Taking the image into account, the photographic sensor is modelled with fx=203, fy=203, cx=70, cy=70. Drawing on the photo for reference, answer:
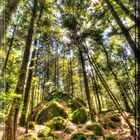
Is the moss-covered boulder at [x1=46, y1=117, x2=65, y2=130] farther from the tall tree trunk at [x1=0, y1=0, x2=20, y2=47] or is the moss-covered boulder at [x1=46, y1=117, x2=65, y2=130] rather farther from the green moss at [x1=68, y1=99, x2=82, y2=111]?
the tall tree trunk at [x1=0, y1=0, x2=20, y2=47]

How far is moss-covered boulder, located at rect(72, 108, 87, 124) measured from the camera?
15.8 m

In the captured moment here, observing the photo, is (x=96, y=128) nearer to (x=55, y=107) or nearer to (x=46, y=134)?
(x=46, y=134)

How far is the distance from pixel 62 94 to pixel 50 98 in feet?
4.07

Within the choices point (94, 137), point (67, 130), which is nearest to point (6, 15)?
point (94, 137)

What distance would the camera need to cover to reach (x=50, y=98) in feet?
63.6

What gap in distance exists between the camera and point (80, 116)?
16172 millimetres

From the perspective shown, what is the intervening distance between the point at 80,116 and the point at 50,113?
2.47 m

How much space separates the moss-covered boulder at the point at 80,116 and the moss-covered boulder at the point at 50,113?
0.89 meters

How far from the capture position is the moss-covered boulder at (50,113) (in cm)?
1639

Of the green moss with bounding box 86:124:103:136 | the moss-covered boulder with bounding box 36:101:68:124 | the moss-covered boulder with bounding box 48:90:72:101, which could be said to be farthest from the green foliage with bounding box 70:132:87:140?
the moss-covered boulder with bounding box 48:90:72:101

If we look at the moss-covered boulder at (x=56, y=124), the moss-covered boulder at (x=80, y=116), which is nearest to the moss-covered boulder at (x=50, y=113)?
the moss-covered boulder at (x=80, y=116)

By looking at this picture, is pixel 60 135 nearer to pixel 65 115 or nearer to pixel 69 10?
pixel 65 115

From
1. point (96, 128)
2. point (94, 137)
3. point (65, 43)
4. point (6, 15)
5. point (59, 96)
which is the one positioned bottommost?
point (94, 137)

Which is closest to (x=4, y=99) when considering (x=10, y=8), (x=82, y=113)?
(x=10, y=8)
